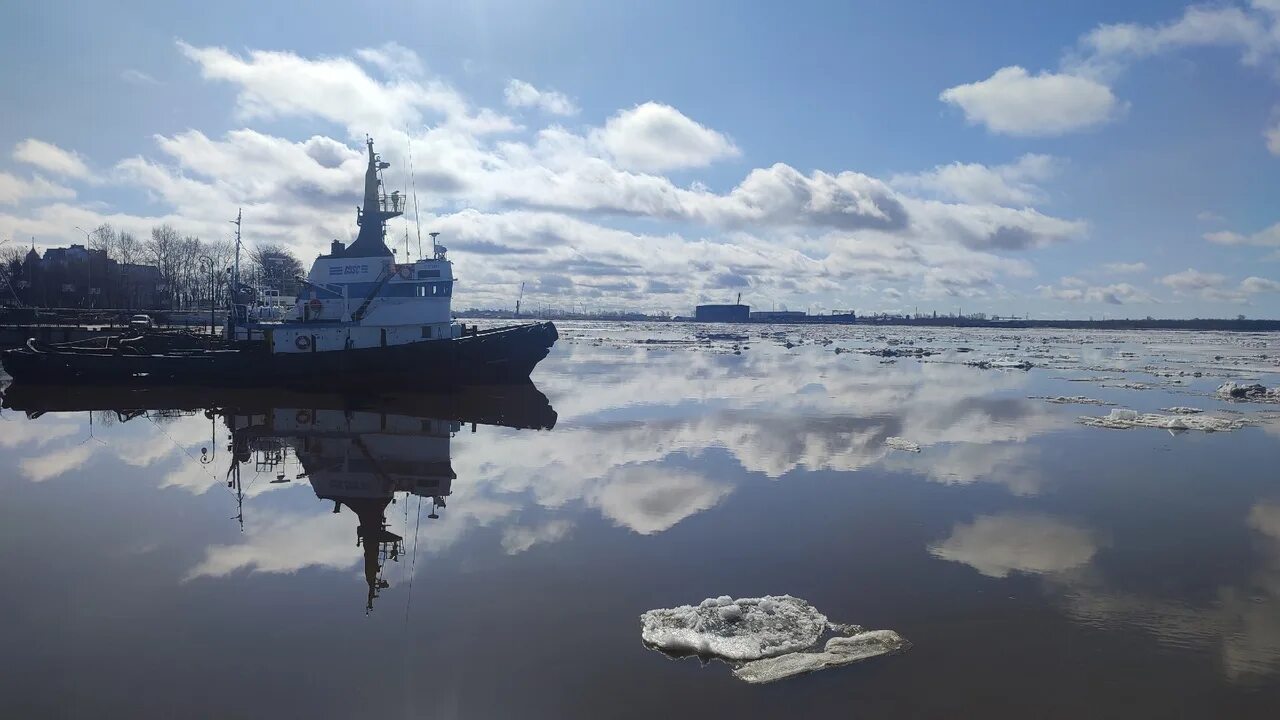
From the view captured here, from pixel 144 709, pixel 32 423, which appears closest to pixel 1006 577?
pixel 144 709

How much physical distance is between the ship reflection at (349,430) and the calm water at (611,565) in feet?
0.52

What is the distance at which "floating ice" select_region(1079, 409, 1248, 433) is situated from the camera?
66.0 feet

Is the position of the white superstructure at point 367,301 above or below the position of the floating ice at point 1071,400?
above

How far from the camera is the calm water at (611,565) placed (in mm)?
6105

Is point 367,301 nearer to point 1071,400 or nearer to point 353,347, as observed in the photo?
point 353,347

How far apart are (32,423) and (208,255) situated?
274ft

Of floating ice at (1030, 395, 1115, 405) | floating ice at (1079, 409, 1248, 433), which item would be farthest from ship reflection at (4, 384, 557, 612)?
floating ice at (1030, 395, 1115, 405)

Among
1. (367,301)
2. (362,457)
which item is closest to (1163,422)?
(362,457)

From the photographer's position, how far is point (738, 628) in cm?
713

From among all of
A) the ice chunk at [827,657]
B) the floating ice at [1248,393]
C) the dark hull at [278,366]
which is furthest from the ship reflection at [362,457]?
the floating ice at [1248,393]

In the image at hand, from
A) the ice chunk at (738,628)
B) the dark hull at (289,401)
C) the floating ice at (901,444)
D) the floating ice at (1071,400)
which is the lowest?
the dark hull at (289,401)

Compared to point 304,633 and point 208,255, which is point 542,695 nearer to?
point 304,633

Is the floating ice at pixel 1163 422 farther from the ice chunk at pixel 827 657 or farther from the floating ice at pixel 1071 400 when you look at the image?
the ice chunk at pixel 827 657

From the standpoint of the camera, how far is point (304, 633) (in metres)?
7.19
